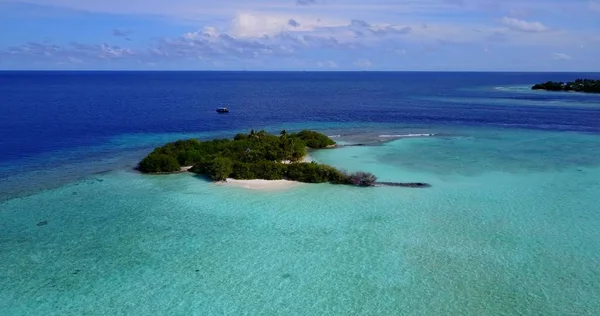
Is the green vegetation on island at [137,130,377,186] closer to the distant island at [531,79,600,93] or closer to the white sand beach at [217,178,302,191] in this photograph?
the white sand beach at [217,178,302,191]

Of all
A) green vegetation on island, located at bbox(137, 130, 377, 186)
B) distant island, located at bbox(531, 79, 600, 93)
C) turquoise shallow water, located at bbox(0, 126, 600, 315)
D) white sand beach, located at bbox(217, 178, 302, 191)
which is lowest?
turquoise shallow water, located at bbox(0, 126, 600, 315)

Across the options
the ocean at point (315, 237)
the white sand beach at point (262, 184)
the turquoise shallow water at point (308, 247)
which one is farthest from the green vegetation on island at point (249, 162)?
the turquoise shallow water at point (308, 247)

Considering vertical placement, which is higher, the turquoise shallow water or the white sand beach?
the white sand beach

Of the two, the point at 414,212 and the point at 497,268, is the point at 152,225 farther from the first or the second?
the point at 497,268

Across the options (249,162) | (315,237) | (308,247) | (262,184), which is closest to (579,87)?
(249,162)

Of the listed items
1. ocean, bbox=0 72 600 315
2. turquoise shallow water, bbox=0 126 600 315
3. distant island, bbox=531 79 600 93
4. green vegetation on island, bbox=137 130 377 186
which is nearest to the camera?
turquoise shallow water, bbox=0 126 600 315

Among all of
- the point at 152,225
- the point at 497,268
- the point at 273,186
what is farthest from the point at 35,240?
the point at 497,268

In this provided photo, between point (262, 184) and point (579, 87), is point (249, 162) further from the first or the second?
point (579, 87)

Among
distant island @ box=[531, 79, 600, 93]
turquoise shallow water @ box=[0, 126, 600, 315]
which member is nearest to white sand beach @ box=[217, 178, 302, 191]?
turquoise shallow water @ box=[0, 126, 600, 315]
